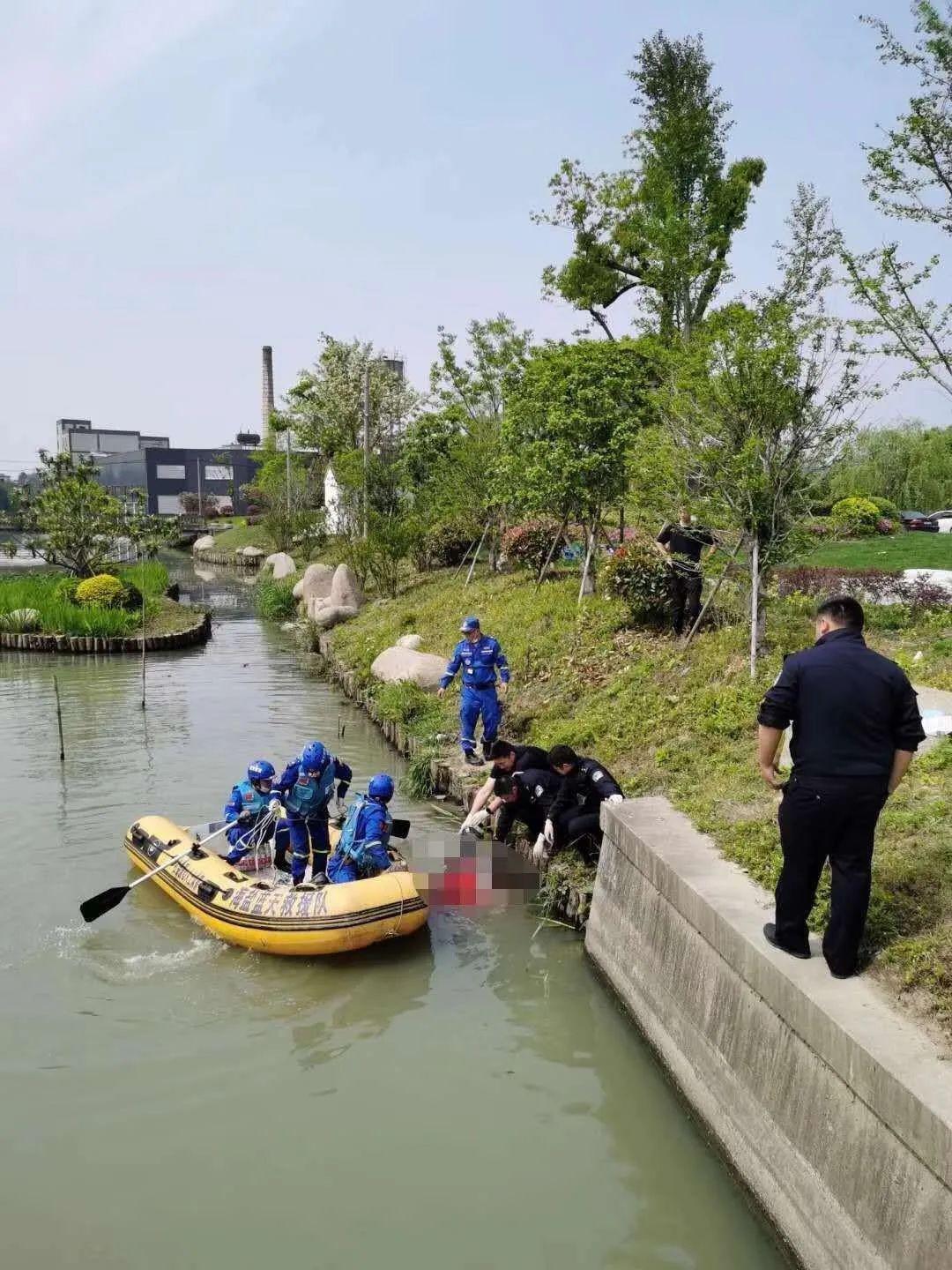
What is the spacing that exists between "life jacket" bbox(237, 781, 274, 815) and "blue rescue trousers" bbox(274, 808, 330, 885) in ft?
1.09

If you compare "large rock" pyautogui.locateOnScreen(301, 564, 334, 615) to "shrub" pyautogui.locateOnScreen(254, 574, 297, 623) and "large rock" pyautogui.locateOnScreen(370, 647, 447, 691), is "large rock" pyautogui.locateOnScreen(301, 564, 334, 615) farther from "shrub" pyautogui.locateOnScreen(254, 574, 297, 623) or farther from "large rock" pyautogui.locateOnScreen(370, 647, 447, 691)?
"large rock" pyautogui.locateOnScreen(370, 647, 447, 691)

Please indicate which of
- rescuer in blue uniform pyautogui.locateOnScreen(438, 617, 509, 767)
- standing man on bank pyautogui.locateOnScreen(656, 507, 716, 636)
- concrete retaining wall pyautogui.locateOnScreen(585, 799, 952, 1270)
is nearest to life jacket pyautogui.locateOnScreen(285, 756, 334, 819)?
concrete retaining wall pyautogui.locateOnScreen(585, 799, 952, 1270)

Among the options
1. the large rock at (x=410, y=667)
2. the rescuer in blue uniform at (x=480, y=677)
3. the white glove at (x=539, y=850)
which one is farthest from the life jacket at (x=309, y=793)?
the large rock at (x=410, y=667)

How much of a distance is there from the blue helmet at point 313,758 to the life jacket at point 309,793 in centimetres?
5

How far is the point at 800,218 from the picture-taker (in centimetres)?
1240

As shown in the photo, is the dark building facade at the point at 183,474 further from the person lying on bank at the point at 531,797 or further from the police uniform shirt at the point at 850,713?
the police uniform shirt at the point at 850,713

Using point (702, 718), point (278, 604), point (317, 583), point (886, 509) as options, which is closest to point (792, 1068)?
point (702, 718)

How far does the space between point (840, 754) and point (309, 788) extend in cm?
491

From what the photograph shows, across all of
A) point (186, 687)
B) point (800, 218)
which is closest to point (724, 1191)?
point (800, 218)

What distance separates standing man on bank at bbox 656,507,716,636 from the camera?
39.5 ft

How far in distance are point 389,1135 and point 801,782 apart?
3158mm

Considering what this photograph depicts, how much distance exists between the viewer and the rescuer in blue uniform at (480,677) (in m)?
11.6

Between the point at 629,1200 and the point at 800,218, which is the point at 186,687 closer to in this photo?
the point at 800,218

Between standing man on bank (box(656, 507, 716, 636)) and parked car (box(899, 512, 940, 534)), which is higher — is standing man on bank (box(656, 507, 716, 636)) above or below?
below
